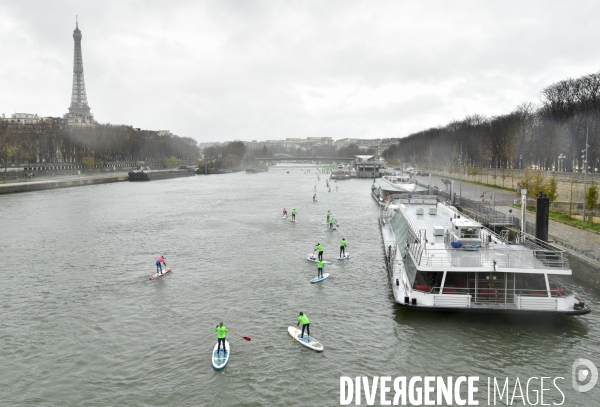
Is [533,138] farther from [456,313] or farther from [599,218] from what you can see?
[456,313]

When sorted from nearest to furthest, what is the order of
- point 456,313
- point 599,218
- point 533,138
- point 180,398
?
point 180,398
point 456,313
point 599,218
point 533,138

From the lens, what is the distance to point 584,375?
1881 cm

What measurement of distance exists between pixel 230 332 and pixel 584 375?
1480 cm

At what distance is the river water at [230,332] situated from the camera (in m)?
18.2

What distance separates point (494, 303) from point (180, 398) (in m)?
14.6

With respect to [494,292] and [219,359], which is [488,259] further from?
[219,359]

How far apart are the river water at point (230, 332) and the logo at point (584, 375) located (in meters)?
0.34

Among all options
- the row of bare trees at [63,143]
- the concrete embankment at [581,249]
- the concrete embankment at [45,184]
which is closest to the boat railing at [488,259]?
the concrete embankment at [581,249]

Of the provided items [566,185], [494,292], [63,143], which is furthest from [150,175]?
[494,292]

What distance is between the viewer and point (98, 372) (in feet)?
63.4

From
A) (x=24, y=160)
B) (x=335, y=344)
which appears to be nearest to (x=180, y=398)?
(x=335, y=344)

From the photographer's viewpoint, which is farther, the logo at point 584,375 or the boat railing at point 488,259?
the boat railing at point 488,259

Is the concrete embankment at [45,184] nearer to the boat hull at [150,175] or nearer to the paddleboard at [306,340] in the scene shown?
the boat hull at [150,175]

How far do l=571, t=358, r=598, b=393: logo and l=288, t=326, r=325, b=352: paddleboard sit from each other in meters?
9.88
